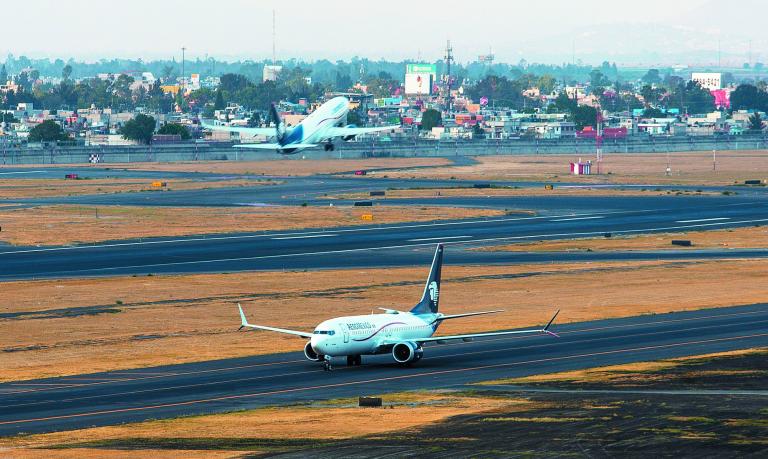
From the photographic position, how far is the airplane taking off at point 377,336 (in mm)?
72062

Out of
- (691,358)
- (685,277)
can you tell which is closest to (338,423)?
(691,358)

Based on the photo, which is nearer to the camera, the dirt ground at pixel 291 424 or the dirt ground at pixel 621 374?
the dirt ground at pixel 291 424

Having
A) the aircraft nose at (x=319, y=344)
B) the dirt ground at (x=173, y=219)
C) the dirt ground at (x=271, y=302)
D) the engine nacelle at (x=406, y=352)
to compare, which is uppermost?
the aircraft nose at (x=319, y=344)

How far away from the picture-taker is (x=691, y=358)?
3009 inches

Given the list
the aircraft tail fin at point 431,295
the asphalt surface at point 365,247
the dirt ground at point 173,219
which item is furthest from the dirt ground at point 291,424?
the dirt ground at point 173,219

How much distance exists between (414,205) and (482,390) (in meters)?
127

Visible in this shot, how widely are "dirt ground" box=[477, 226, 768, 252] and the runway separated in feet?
165

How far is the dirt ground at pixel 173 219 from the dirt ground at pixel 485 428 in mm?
90751

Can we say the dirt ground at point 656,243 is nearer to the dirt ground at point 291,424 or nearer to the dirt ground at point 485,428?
the dirt ground at point 485,428

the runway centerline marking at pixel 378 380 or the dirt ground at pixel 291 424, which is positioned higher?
the dirt ground at pixel 291 424

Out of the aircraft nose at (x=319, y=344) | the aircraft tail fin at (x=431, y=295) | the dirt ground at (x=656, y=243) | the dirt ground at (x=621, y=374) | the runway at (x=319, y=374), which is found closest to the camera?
the runway at (x=319, y=374)

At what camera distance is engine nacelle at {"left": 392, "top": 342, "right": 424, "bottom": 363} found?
74250 mm

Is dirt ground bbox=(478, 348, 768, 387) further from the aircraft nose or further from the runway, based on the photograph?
the aircraft nose

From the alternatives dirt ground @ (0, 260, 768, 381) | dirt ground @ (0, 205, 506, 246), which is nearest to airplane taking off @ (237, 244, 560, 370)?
dirt ground @ (0, 260, 768, 381)
